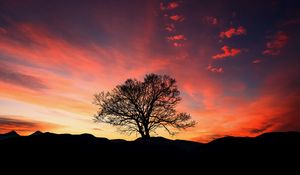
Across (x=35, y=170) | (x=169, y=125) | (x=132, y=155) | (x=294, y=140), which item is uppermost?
(x=169, y=125)

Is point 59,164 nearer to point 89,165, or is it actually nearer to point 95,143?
point 89,165

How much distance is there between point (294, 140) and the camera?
43.7ft

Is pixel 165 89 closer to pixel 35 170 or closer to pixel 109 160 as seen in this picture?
pixel 109 160

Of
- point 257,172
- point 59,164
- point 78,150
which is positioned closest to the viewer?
point 257,172

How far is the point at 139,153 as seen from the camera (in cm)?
1470

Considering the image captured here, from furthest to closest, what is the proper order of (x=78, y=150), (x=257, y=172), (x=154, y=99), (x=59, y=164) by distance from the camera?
(x=154, y=99)
(x=78, y=150)
(x=59, y=164)
(x=257, y=172)

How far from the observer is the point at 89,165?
12.0m

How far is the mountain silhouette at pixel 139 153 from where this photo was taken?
1191cm

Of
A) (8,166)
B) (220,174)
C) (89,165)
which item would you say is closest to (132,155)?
(89,165)

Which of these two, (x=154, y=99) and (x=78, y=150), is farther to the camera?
(x=154, y=99)

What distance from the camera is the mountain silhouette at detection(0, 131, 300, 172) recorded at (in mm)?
11906

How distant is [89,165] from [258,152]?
951 centimetres

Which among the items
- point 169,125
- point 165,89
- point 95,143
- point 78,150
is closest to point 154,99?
point 165,89

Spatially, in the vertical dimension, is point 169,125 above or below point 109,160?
above
